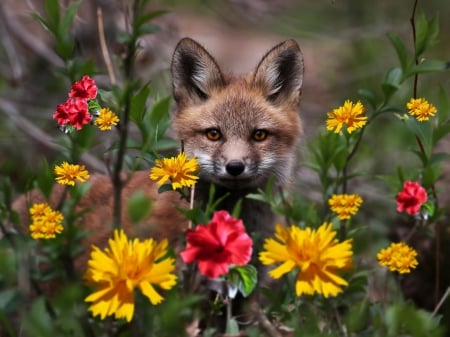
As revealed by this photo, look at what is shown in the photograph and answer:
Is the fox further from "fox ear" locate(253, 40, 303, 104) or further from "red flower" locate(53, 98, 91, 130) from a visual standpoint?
"red flower" locate(53, 98, 91, 130)

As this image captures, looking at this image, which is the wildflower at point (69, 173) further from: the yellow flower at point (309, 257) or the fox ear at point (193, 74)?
the fox ear at point (193, 74)

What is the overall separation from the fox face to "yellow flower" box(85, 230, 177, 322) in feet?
4.80

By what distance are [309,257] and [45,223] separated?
82cm

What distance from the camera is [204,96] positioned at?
4340 millimetres

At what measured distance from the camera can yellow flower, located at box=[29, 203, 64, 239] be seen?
8.12 feet

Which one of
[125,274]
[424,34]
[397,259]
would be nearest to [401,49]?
[424,34]

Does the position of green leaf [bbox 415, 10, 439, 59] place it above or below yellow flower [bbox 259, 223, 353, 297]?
above

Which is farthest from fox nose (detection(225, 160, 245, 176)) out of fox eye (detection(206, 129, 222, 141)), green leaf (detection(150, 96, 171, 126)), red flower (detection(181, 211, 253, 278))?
red flower (detection(181, 211, 253, 278))

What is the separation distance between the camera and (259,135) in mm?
4152

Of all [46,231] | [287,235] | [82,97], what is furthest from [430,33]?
[46,231]

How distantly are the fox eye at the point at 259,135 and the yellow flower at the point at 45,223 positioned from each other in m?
1.69

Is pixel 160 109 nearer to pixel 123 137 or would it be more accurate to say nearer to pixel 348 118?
pixel 123 137

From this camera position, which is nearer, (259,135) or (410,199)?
(410,199)

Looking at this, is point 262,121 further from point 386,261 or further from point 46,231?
point 46,231
